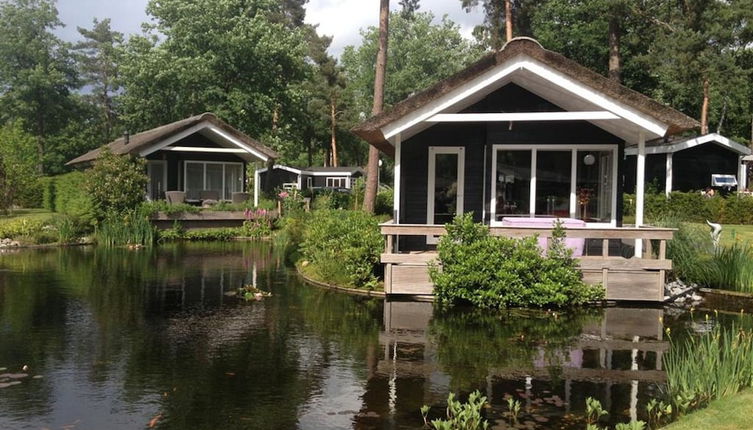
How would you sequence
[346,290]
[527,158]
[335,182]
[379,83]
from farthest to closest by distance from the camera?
[335,182] → [379,83] → [527,158] → [346,290]

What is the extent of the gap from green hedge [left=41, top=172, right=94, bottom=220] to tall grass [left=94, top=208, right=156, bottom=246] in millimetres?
879

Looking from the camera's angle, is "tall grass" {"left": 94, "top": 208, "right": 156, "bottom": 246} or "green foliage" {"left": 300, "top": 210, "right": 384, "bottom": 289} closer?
"green foliage" {"left": 300, "top": 210, "right": 384, "bottom": 289}

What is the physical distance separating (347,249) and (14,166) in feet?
77.4

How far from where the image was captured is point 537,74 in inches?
480

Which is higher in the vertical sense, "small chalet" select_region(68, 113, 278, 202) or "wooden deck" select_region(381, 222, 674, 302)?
"small chalet" select_region(68, 113, 278, 202)

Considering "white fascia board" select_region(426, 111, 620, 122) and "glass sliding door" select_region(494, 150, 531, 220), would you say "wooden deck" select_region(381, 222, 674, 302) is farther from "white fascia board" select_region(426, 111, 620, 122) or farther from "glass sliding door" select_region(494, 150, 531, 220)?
"glass sliding door" select_region(494, 150, 531, 220)

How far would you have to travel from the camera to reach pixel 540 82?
12.9m

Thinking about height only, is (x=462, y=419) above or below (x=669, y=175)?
below

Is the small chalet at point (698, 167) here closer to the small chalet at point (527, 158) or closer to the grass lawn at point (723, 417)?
the small chalet at point (527, 158)

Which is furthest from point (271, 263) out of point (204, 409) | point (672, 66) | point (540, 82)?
point (672, 66)

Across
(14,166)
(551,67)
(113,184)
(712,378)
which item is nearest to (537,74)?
(551,67)

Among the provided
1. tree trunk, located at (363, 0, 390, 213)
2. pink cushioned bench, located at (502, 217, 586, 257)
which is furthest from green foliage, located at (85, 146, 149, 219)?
pink cushioned bench, located at (502, 217, 586, 257)

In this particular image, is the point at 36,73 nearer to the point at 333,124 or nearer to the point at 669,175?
the point at 333,124

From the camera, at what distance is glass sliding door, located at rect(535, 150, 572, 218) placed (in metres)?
14.2
